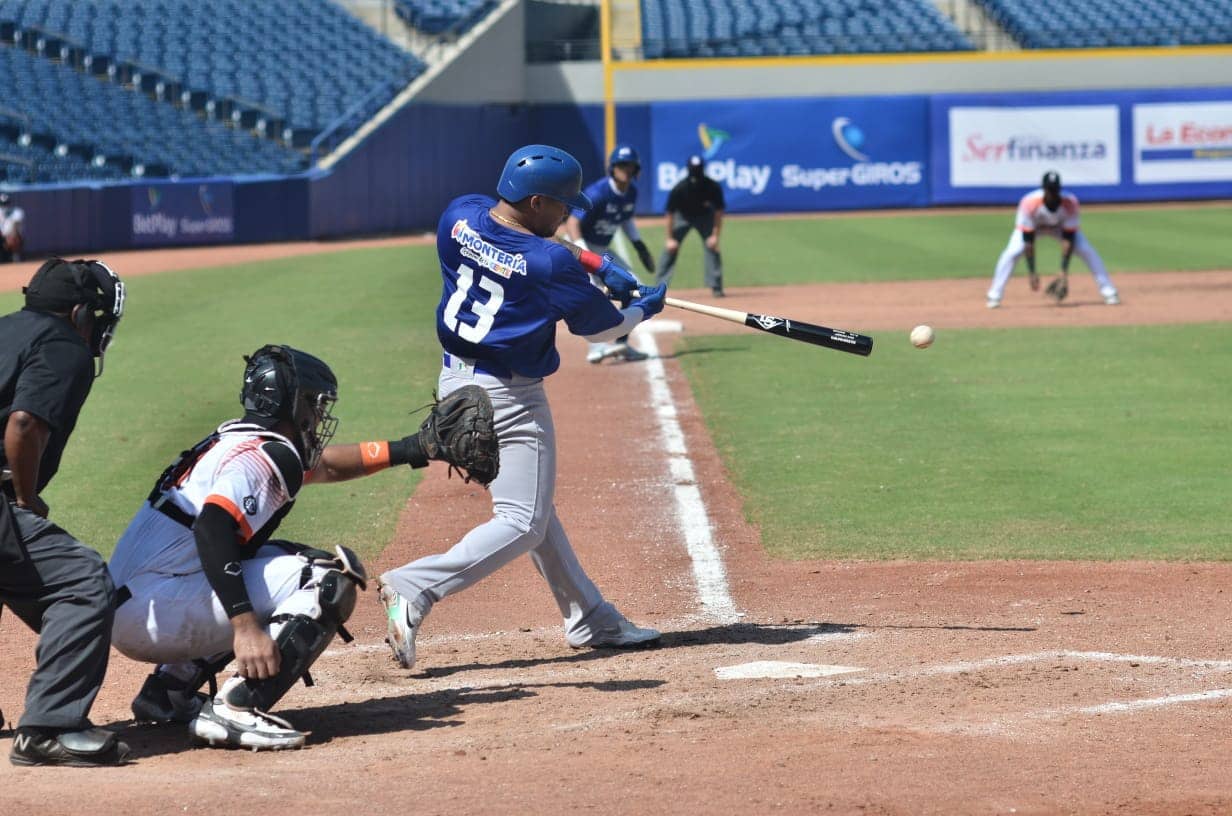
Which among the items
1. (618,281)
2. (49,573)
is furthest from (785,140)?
(49,573)

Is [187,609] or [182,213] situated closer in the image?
Result: [187,609]

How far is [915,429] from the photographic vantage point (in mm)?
11094

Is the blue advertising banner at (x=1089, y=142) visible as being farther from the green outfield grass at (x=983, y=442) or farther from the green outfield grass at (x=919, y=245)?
the green outfield grass at (x=983, y=442)

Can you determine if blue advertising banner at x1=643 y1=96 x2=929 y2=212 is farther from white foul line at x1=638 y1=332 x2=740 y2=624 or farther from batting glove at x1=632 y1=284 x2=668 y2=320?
batting glove at x1=632 y1=284 x2=668 y2=320

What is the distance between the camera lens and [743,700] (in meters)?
5.45

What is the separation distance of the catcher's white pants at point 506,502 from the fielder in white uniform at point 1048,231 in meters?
13.2

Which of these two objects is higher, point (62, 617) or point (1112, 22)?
point (1112, 22)

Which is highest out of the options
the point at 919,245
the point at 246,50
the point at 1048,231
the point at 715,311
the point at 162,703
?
the point at 246,50

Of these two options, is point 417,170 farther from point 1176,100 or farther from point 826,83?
point 1176,100

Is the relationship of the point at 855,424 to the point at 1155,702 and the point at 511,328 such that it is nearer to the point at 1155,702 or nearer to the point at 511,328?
the point at 511,328

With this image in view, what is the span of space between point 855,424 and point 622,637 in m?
5.48

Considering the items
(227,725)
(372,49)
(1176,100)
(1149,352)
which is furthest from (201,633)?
(1176,100)

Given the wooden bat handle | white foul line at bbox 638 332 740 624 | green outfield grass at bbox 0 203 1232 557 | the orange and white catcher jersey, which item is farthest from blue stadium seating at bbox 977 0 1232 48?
the wooden bat handle

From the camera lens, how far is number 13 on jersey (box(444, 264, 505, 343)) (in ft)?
19.1
